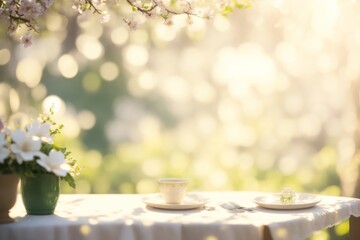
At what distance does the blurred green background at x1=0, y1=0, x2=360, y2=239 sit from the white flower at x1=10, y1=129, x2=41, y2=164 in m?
3.06

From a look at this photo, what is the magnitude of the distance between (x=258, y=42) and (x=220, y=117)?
75 centimetres

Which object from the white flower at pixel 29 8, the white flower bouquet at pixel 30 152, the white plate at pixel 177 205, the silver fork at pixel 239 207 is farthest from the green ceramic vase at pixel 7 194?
the silver fork at pixel 239 207

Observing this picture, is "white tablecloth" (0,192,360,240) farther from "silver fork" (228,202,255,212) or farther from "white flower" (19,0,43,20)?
"white flower" (19,0,43,20)

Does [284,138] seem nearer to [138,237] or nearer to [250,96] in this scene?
[250,96]

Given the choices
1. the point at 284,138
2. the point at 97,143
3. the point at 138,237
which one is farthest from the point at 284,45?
the point at 138,237

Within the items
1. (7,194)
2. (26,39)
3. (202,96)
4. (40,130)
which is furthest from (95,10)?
(202,96)

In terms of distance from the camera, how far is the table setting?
7.17 ft

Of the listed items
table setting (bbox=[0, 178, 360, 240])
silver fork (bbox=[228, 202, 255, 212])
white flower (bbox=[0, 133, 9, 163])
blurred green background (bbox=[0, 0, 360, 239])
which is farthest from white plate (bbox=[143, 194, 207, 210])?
blurred green background (bbox=[0, 0, 360, 239])

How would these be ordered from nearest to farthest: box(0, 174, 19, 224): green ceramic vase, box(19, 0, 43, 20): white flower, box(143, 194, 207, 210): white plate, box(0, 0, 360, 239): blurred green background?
box(0, 174, 19, 224): green ceramic vase
box(143, 194, 207, 210): white plate
box(19, 0, 43, 20): white flower
box(0, 0, 360, 239): blurred green background

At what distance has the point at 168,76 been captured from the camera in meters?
5.59

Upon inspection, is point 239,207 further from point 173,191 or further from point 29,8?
point 29,8

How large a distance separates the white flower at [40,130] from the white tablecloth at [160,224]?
294 millimetres

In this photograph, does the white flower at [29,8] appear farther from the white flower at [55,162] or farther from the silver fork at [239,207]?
the silver fork at [239,207]

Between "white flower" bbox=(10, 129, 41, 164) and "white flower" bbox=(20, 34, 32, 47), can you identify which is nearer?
"white flower" bbox=(10, 129, 41, 164)
